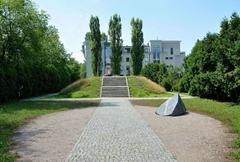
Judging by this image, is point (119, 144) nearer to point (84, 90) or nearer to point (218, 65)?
point (218, 65)

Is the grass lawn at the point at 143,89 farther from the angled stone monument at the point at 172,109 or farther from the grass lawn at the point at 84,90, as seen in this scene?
the angled stone monument at the point at 172,109

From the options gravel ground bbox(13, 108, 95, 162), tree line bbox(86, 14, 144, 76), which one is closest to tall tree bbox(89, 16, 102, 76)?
tree line bbox(86, 14, 144, 76)

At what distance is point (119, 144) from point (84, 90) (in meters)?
27.4

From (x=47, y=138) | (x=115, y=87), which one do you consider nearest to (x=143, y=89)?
(x=115, y=87)

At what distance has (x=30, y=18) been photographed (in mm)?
27750

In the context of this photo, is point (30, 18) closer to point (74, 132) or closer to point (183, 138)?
point (74, 132)

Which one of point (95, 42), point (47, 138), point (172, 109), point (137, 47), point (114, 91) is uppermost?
point (95, 42)

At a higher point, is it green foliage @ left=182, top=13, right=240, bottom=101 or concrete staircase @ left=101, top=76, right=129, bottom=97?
green foliage @ left=182, top=13, right=240, bottom=101

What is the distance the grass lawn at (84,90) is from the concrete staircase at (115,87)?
62 cm

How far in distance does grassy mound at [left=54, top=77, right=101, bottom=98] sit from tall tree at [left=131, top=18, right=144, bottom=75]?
1758 cm

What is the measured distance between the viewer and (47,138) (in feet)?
36.2

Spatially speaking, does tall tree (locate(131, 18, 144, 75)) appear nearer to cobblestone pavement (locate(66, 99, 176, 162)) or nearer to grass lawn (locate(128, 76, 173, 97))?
grass lawn (locate(128, 76, 173, 97))

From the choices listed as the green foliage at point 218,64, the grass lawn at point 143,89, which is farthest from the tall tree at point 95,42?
the green foliage at point 218,64

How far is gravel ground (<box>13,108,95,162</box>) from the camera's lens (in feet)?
28.3
